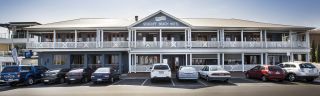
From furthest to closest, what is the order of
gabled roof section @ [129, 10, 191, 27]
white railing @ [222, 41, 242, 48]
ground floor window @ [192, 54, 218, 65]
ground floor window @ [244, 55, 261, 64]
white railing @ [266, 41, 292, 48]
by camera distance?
ground floor window @ [244, 55, 261, 64], ground floor window @ [192, 54, 218, 65], white railing @ [266, 41, 292, 48], white railing @ [222, 41, 242, 48], gabled roof section @ [129, 10, 191, 27]

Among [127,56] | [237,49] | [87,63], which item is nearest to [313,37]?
→ [237,49]

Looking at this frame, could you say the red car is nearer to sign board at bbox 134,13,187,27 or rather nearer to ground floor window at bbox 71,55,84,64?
sign board at bbox 134,13,187,27

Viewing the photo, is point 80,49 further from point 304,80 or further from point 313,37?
point 313,37

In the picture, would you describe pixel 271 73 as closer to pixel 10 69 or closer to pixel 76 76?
pixel 76 76

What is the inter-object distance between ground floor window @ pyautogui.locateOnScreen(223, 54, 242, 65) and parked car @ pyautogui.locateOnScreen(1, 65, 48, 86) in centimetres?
2051

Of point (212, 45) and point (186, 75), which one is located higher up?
point (212, 45)

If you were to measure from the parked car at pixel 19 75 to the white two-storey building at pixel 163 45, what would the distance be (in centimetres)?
669

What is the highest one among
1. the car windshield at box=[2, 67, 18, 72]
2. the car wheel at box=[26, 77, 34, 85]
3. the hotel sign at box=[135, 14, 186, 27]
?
the hotel sign at box=[135, 14, 186, 27]

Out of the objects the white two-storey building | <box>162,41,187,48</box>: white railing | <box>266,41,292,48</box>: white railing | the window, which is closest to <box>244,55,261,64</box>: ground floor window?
the white two-storey building

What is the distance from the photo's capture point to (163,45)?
89.4 ft

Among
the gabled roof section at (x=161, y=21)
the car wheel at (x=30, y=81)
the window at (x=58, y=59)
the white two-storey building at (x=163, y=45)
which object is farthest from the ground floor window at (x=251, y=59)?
the car wheel at (x=30, y=81)

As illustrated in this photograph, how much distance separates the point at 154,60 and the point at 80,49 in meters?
8.74

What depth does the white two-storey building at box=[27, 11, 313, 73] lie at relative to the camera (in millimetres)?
27250

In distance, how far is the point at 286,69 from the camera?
2103 cm
